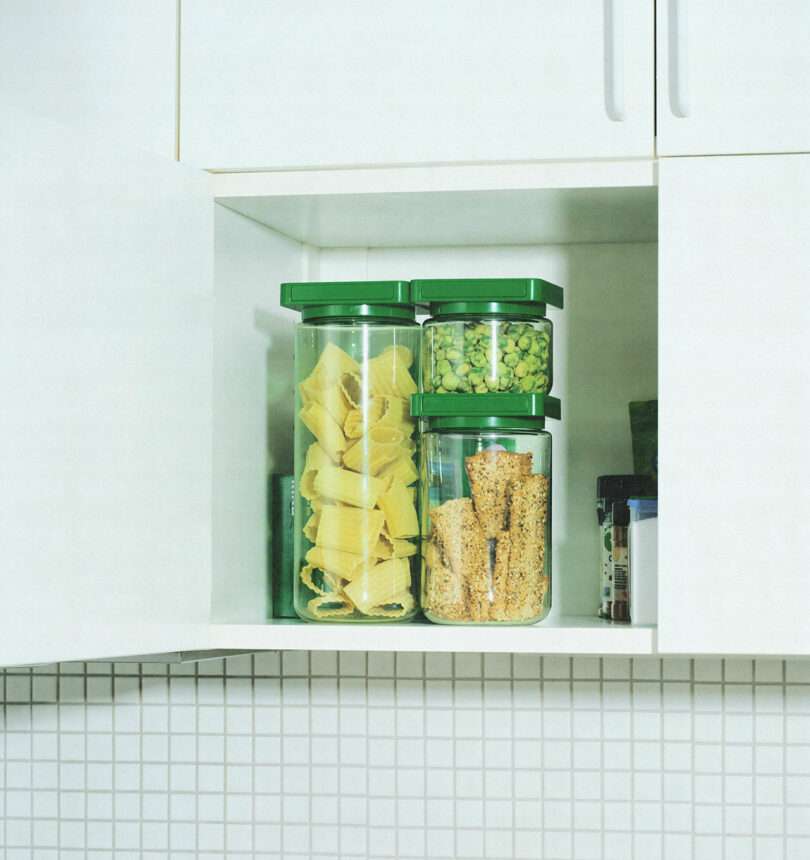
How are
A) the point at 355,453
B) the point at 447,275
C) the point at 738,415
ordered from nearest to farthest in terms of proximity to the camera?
the point at 738,415
the point at 355,453
the point at 447,275

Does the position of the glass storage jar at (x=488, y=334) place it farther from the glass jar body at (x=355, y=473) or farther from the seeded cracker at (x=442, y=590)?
the seeded cracker at (x=442, y=590)

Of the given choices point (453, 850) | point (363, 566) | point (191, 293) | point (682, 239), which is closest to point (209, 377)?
point (191, 293)

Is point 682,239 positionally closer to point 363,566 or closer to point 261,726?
point 363,566

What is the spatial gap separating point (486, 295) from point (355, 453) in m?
0.19

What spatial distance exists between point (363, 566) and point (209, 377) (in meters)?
0.23

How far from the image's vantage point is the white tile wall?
1.34 m

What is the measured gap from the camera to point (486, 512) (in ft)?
3.54

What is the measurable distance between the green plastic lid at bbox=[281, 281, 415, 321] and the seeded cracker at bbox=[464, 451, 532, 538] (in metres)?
0.17

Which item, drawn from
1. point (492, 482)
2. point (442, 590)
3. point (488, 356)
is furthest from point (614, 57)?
point (442, 590)

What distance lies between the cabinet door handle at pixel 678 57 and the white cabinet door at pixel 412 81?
0.06 feet

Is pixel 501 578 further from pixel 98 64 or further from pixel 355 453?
pixel 98 64

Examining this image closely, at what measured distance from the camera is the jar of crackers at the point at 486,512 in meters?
1.07

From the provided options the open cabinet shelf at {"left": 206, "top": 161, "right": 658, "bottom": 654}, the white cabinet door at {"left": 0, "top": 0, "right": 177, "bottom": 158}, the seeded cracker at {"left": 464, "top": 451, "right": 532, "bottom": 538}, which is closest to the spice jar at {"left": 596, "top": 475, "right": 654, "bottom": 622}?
the open cabinet shelf at {"left": 206, "top": 161, "right": 658, "bottom": 654}

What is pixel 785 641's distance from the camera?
992 millimetres
